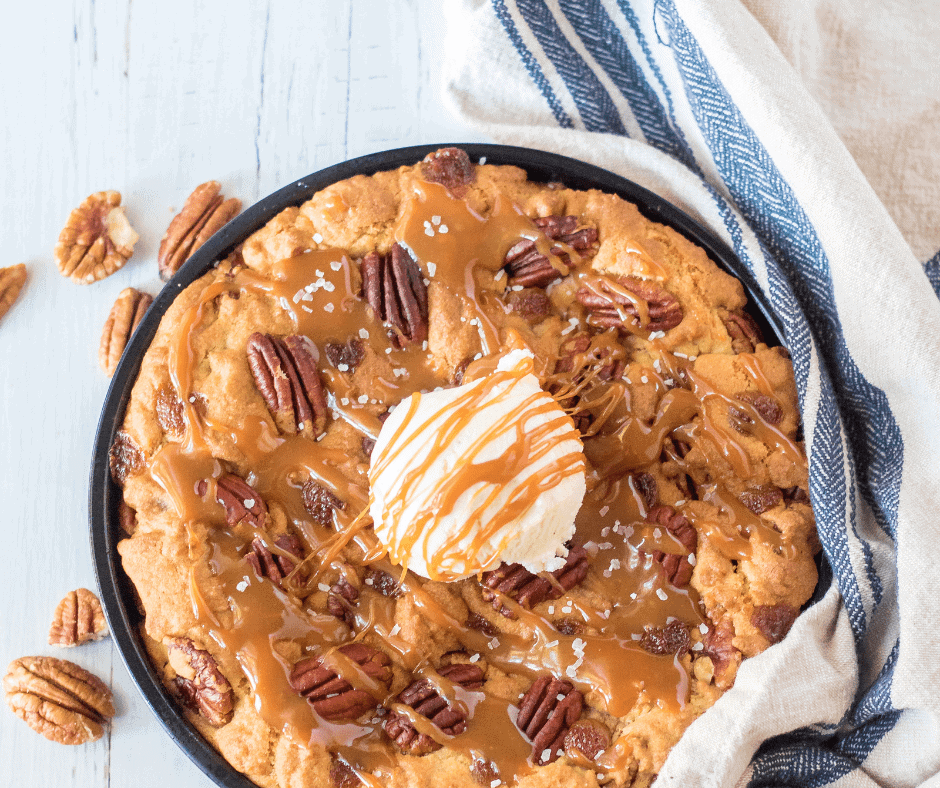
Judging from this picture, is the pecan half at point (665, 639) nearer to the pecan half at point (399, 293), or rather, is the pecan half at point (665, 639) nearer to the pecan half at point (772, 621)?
the pecan half at point (772, 621)

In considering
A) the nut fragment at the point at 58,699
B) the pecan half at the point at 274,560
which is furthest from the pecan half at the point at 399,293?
the nut fragment at the point at 58,699

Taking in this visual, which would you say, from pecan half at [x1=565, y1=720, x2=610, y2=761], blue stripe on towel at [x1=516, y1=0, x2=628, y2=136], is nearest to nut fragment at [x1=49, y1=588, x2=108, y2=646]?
pecan half at [x1=565, y1=720, x2=610, y2=761]

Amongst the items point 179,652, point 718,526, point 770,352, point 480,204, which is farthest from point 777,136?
point 179,652

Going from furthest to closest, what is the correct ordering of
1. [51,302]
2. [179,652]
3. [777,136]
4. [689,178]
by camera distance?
[51,302], [689,178], [777,136], [179,652]

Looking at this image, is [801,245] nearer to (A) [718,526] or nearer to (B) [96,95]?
(A) [718,526]

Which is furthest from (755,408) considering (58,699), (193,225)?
(58,699)

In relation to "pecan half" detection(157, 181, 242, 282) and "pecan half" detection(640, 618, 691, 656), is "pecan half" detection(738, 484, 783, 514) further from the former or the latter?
"pecan half" detection(157, 181, 242, 282)
